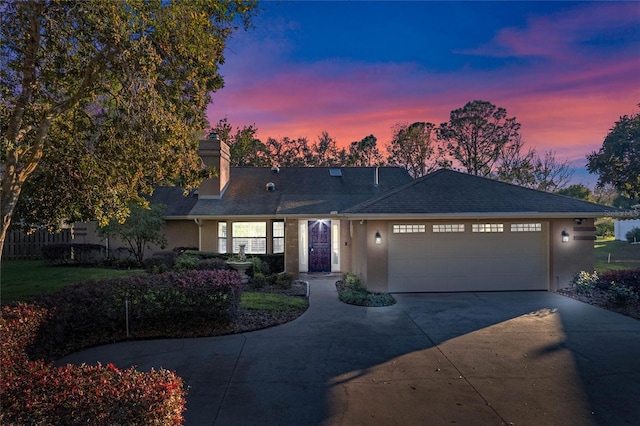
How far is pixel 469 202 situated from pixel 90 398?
1114 cm

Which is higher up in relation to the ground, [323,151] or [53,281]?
[323,151]

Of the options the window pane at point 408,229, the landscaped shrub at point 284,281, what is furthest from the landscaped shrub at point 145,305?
the window pane at point 408,229

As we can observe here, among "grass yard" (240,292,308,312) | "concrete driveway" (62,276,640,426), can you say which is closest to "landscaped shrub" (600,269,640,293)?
"concrete driveway" (62,276,640,426)

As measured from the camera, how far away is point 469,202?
449 inches

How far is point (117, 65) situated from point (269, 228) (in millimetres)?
10264

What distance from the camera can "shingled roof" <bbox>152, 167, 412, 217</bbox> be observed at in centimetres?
1472

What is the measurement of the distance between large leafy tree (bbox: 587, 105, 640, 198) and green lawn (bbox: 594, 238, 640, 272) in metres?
3.54

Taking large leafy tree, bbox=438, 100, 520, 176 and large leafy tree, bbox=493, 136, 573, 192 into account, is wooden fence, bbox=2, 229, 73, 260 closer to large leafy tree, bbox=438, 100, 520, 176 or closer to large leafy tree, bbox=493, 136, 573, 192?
large leafy tree, bbox=438, 100, 520, 176

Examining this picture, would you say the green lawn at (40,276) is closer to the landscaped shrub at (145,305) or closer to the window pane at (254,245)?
the window pane at (254,245)

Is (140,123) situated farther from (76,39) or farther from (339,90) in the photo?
(339,90)

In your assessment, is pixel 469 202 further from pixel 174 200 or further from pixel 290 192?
pixel 174 200

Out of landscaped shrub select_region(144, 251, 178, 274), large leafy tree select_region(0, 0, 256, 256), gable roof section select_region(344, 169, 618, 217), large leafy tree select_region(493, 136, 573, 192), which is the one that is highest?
large leafy tree select_region(493, 136, 573, 192)

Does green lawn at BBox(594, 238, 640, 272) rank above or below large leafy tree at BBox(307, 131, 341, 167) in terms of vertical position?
below

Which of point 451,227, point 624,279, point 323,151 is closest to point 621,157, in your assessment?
point 624,279
